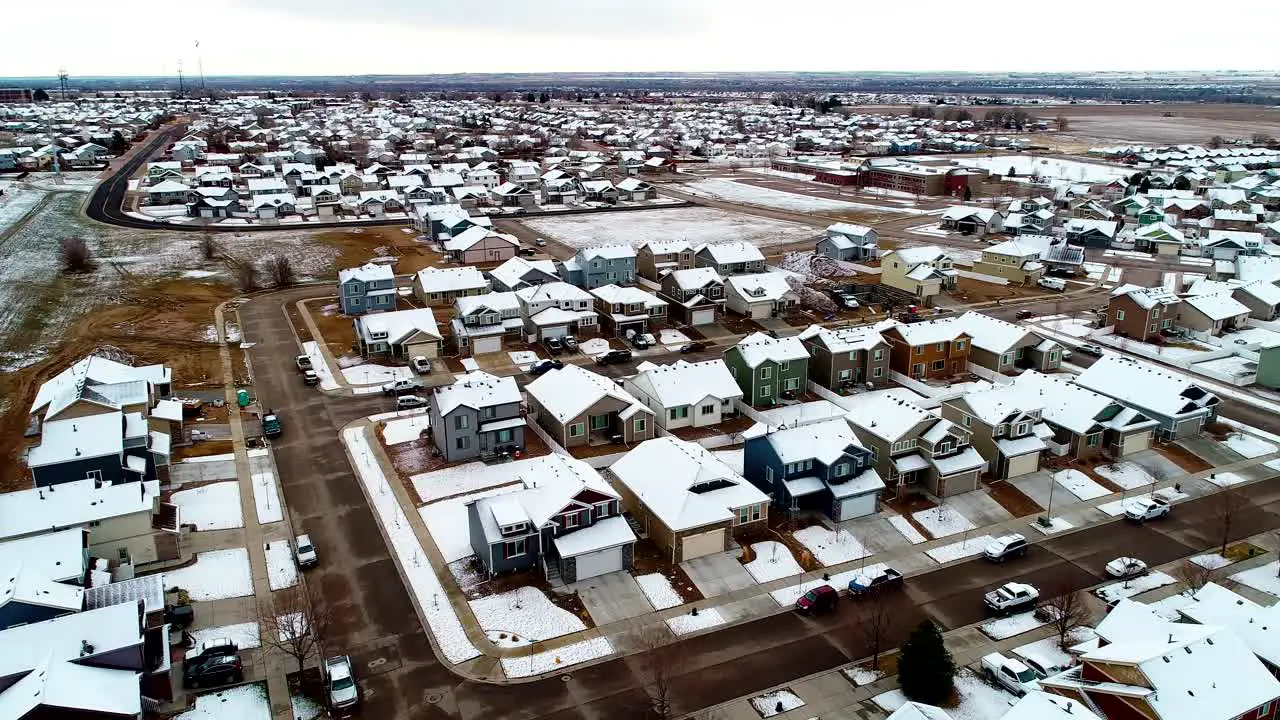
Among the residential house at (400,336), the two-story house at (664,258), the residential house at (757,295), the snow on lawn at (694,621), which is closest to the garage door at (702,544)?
the snow on lawn at (694,621)

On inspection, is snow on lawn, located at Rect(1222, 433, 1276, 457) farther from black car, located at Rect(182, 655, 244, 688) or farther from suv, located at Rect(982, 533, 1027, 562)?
black car, located at Rect(182, 655, 244, 688)

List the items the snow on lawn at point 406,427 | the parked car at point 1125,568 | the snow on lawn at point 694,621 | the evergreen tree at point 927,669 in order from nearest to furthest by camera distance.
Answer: the evergreen tree at point 927,669
the snow on lawn at point 694,621
the parked car at point 1125,568
the snow on lawn at point 406,427

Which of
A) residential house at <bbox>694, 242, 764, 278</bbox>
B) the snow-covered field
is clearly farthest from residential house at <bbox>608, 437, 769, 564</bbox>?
the snow-covered field

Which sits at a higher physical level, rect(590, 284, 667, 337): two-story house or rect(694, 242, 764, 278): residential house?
rect(694, 242, 764, 278): residential house

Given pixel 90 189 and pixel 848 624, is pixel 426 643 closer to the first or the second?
pixel 848 624

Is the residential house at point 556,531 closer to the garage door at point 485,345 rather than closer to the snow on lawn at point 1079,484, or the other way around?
the snow on lawn at point 1079,484

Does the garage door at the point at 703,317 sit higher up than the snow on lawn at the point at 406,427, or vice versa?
the garage door at the point at 703,317

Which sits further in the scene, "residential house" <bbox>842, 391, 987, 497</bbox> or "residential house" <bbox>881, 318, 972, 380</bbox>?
"residential house" <bbox>881, 318, 972, 380</bbox>

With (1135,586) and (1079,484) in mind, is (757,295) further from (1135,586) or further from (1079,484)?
(1135,586)
